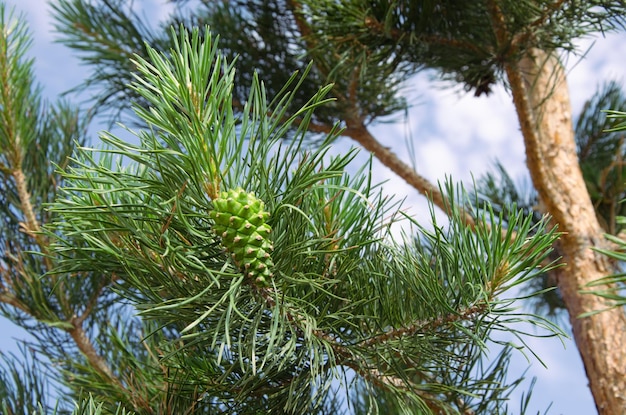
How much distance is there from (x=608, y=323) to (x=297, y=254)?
56 cm

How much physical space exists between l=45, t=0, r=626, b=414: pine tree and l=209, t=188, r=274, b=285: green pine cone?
0.44 m

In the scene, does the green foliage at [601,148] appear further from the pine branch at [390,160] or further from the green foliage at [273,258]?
the green foliage at [273,258]

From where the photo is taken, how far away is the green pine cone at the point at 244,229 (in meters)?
0.37

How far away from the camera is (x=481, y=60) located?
3.05ft

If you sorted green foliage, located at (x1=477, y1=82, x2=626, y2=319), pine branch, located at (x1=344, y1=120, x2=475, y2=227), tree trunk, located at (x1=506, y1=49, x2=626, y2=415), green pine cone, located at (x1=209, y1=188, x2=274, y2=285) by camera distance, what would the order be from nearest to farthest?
green pine cone, located at (x1=209, y1=188, x2=274, y2=285) < tree trunk, located at (x1=506, y1=49, x2=626, y2=415) < pine branch, located at (x1=344, y1=120, x2=475, y2=227) < green foliage, located at (x1=477, y1=82, x2=626, y2=319)

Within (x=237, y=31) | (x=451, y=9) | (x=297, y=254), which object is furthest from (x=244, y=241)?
(x=237, y=31)

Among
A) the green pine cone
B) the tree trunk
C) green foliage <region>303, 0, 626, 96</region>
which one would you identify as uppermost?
green foliage <region>303, 0, 626, 96</region>

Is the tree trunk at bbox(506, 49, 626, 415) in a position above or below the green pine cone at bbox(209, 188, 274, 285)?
above

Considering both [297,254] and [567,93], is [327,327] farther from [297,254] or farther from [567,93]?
[567,93]

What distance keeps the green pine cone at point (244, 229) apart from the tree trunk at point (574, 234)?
48 cm

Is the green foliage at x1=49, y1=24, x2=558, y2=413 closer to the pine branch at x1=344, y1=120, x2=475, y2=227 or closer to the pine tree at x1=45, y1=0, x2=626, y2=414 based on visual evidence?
the pine tree at x1=45, y1=0, x2=626, y2=414

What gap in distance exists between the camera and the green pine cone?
0.37 meters

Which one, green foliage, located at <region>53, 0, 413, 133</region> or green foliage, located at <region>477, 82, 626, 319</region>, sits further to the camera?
green foliage, located at <region>477, 82, 626, 319</region>

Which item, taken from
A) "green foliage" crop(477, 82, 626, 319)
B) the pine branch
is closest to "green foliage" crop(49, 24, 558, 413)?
the pine branch
